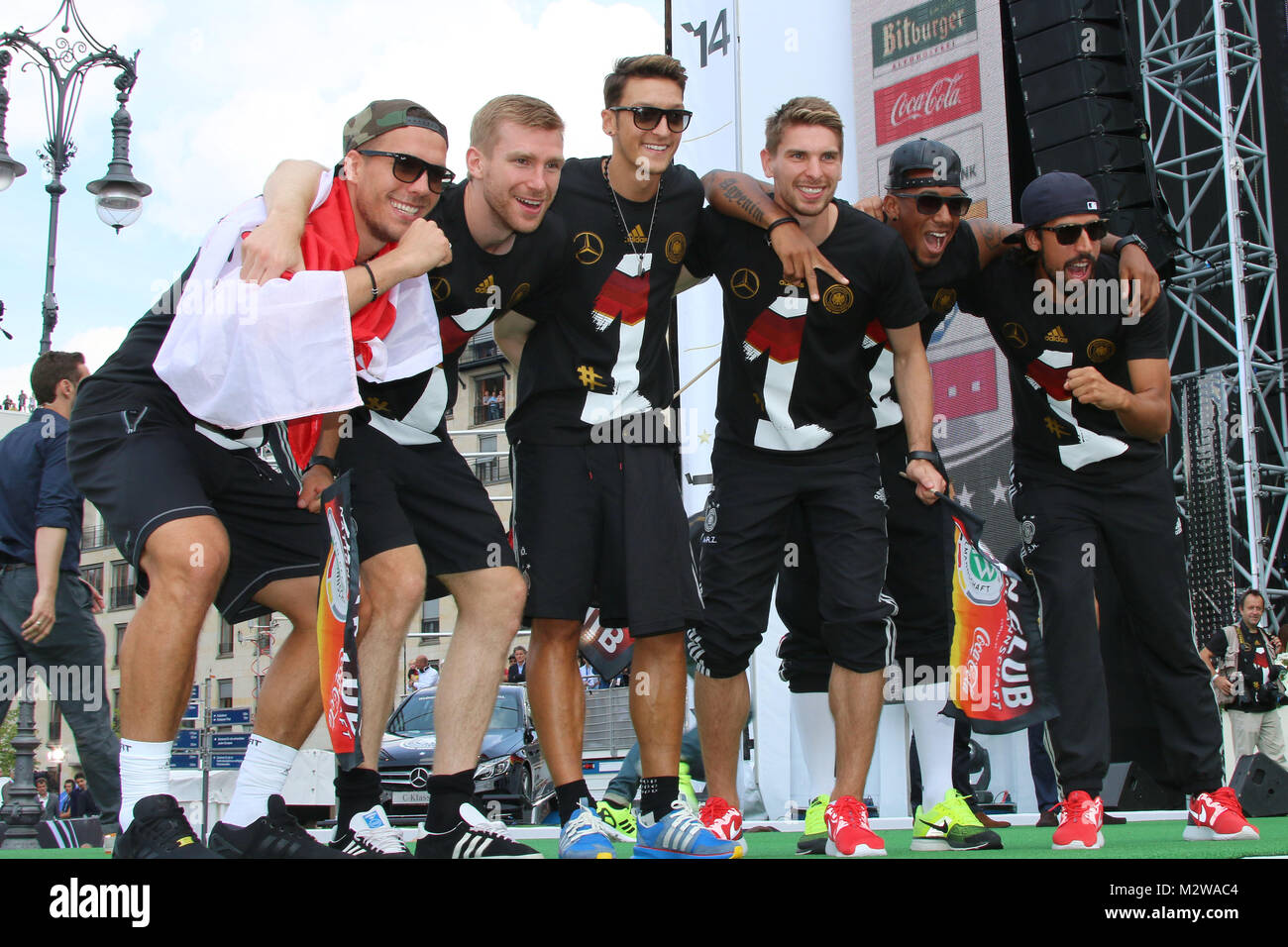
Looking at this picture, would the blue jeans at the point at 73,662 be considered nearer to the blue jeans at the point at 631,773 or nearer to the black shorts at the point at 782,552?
the blue jeans at the point at 631,773

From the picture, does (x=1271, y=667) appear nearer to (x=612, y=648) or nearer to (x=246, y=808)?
(x=612, y=648)

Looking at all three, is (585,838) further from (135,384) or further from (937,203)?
(937,203)

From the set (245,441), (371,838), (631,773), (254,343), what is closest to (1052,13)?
(631,773)

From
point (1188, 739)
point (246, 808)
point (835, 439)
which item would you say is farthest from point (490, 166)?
point (1188, 739)

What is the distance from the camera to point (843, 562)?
163 inches

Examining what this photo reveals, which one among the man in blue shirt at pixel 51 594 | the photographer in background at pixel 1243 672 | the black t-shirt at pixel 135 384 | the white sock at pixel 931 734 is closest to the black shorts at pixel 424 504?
the black t-shirt at pixel 135 384

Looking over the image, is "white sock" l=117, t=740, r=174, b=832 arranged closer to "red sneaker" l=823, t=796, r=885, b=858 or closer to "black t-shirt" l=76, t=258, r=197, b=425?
"black t-shirt" l=76, t=258, r=197, b=425

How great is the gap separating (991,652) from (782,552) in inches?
31.2

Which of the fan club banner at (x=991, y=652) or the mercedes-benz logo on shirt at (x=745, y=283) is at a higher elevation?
the mercedes-benz logo on shirt at (x=745, y=283)

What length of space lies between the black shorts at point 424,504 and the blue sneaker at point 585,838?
2.77 ft

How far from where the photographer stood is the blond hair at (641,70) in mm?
4062

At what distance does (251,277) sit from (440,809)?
1.63 m

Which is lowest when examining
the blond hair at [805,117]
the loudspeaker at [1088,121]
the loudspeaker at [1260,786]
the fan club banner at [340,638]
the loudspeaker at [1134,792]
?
the loudspeaker at [1134,792]

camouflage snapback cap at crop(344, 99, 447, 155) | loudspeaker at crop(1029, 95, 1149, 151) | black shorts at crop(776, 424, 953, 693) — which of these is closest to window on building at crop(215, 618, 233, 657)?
loudspeaker at crop(1029, 95, 1149, 151)
